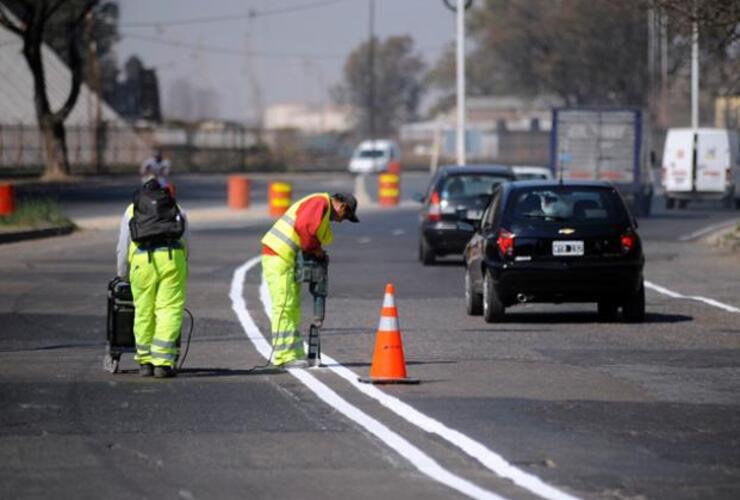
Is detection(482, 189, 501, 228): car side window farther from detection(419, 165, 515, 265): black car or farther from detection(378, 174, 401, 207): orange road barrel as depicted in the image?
detection(378, 174, 401, 207): orange road barrel

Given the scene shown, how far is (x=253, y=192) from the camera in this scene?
7069 centimetres

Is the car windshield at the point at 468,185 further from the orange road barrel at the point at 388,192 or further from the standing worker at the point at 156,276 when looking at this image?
the orange road barrel at the point at 388,192

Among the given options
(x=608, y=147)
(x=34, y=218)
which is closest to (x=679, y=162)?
(x=608, y=147)

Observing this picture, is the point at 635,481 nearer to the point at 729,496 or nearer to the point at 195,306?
the point at 729,496

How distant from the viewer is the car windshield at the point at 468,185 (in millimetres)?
29078

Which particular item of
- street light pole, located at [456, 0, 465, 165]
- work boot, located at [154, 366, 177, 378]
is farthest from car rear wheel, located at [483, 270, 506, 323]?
street light pole, located at [456, 0, 465, 165]

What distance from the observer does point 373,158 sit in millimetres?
100500

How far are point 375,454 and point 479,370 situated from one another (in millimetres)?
4450

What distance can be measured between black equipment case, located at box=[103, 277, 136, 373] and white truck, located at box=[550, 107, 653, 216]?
116 feet

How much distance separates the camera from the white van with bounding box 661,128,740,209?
53.4 metres

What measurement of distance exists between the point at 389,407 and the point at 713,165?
4283 centimetres

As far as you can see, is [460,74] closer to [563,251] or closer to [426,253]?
[426,253]

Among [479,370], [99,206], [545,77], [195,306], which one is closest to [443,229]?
[195,306]

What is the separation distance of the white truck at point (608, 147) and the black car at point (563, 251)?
30.1 meters
